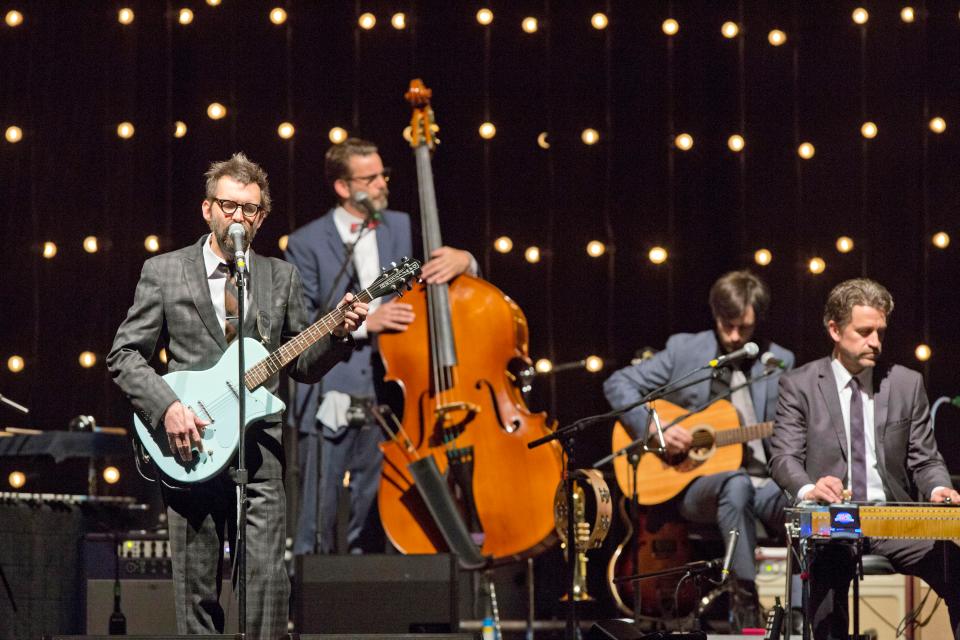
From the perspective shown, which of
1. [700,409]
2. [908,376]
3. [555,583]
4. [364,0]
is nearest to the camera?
[908,376]

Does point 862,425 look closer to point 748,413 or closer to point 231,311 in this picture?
point 748,413

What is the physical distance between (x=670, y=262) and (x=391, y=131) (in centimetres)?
144

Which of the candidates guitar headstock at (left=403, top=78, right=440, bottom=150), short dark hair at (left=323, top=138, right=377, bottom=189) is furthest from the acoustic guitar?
short dark hair at (left=323, top=138, right=377, bottom=189)

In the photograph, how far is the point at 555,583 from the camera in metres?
5.99

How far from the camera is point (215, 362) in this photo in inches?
156

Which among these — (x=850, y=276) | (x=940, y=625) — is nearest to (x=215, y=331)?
(x=940, y=625)

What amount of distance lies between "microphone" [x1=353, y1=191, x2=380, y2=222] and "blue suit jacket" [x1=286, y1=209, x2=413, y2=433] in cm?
14

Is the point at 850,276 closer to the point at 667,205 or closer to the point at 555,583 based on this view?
the point at 667,205

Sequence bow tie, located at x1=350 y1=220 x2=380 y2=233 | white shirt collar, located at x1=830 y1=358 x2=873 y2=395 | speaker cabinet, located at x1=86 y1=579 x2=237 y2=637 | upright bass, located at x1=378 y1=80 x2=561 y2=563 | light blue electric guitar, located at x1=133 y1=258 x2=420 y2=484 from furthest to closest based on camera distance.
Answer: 1. bow tie, located at x1=350 y1=220 x2=380 y2=233
2. upright bass, located at x1=378 y1=80 x2=561 y2=563
3. speaker cabinet, located at x1=86 y1=579 x2=237 y2=637
4. white shirt collar, located at x1=830 y1=358 x2=873 y2=395
5. light blue electric guitar, located at x1=133 y1=258 x2=420 y2=484

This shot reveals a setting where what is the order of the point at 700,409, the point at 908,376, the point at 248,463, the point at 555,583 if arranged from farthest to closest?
the point at 555,583
the point at 700,409
the point at 908,376
the point at 248,463

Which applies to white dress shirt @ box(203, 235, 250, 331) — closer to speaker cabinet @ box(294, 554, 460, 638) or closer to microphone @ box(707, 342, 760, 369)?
speaker cabinet @ box(294, 554, 460, 638)

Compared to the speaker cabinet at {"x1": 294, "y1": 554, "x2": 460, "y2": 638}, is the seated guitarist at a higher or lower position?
higher

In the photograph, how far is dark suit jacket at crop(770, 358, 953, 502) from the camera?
451 centimetres

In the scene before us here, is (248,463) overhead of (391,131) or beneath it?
beneath
